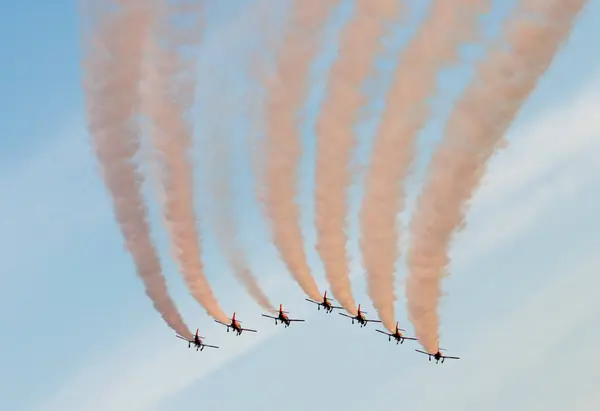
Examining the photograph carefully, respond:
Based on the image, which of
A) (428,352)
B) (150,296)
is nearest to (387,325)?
(428,352)

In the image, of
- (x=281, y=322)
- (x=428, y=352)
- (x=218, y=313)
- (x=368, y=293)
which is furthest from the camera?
(x=281, y=322)

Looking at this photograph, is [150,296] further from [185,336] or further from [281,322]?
[281,322]

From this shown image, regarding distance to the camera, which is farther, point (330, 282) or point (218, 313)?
point (218, 313)

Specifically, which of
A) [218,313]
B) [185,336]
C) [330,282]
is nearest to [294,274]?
[330,282]

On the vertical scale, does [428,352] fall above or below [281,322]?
below

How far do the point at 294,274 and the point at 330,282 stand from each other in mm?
1402

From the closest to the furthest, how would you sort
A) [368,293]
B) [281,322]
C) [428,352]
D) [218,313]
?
[368,293] → [218,313] → [428,352] → [281,322]

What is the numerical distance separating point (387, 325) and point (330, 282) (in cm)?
432

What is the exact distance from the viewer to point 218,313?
3559 cm

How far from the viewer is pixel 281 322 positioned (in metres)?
41.0

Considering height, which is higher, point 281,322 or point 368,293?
point 281,322

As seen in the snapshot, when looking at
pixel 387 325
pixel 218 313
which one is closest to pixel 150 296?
pixel 218 313

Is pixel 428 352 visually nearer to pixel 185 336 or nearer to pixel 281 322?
pixel 281 322

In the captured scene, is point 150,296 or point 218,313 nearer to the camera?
point 150,296
